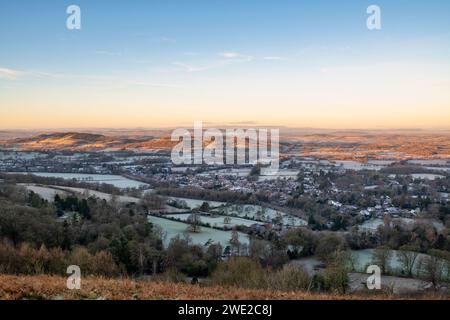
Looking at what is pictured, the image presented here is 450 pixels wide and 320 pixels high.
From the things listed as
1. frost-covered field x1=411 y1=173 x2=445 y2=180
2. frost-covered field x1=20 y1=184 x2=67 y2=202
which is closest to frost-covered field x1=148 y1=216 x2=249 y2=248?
frost-covered field x1=20 y1=184 x2=67 y2=202

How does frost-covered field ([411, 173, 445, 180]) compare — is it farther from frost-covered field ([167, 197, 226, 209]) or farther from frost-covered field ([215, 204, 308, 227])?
frost-covered field ([167, 197, 226, 209])

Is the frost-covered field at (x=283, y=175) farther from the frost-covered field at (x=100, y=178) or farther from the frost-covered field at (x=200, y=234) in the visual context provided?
the frost-covered field at (x=200, y=234)

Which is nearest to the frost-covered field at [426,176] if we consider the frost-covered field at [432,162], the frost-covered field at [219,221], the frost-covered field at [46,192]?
the frost-covered field at [432,162]

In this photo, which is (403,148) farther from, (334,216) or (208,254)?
(208,254)

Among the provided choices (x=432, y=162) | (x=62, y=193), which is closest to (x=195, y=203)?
(x=62, y=193)

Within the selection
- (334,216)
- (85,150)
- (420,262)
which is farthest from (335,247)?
(85,150)
